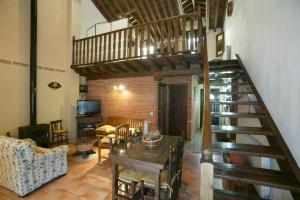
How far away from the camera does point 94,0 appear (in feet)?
23.3

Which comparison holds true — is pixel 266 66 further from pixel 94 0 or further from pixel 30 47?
pixel 94 0

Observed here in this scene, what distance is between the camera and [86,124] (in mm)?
6102

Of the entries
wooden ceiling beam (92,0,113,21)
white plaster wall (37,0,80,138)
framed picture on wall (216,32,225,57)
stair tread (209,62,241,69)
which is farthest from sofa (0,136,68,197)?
framed picture on wall (216,32,225,57)

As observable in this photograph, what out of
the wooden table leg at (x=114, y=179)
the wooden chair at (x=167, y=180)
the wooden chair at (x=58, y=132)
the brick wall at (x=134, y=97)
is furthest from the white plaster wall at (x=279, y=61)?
the wooden chair at (x=58, y=132)

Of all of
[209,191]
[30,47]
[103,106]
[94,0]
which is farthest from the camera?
[94,0]

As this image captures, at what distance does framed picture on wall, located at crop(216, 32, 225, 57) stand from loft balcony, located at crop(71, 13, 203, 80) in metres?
2.38

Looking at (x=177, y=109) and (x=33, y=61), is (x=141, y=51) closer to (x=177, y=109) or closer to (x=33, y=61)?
(x=177, y=109)

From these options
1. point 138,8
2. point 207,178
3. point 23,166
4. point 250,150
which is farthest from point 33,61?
point 250,150

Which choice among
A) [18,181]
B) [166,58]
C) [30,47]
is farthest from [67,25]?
[18,181]

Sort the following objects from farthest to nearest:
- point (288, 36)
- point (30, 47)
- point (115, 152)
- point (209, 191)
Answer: point (30, 47) → point (115, 152) → point (288, 36) → point (209, 191)

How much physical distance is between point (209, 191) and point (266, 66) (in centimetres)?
221

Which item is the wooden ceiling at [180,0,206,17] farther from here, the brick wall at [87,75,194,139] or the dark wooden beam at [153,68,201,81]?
the dark wooden beam at [153,68,201,81]

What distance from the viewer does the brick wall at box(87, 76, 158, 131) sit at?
18.8ft

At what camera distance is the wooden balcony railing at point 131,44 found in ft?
13.6
